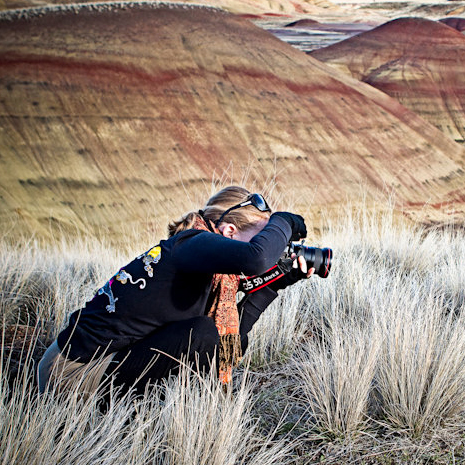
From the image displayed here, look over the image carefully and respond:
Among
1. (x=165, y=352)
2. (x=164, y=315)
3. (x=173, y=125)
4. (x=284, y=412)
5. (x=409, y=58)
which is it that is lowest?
(x=284, y=412)

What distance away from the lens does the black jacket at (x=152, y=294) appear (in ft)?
6.48

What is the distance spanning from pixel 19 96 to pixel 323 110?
685 centimetres

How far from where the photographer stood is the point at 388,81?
1886 centimetres

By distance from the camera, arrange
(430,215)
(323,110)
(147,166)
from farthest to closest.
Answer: (323,110)
(430,215)
(147,166)

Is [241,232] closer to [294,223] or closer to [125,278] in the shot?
[294,223]

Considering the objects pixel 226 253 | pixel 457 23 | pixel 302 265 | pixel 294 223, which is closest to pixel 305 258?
pixel 302 265

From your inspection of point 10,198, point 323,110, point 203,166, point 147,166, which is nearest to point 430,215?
point 323,110

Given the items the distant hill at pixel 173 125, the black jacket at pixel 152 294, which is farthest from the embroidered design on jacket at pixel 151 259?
the distant hill at pixel 173 125

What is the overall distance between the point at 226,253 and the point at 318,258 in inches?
21.4

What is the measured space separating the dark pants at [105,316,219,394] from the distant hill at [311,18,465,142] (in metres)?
17.9

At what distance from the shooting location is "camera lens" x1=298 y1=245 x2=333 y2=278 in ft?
7.52

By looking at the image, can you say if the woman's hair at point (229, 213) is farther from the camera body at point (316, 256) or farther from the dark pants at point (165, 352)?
the dark pants at point (165, 352)

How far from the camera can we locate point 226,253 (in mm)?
1896

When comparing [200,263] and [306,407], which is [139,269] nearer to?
[200,263]
